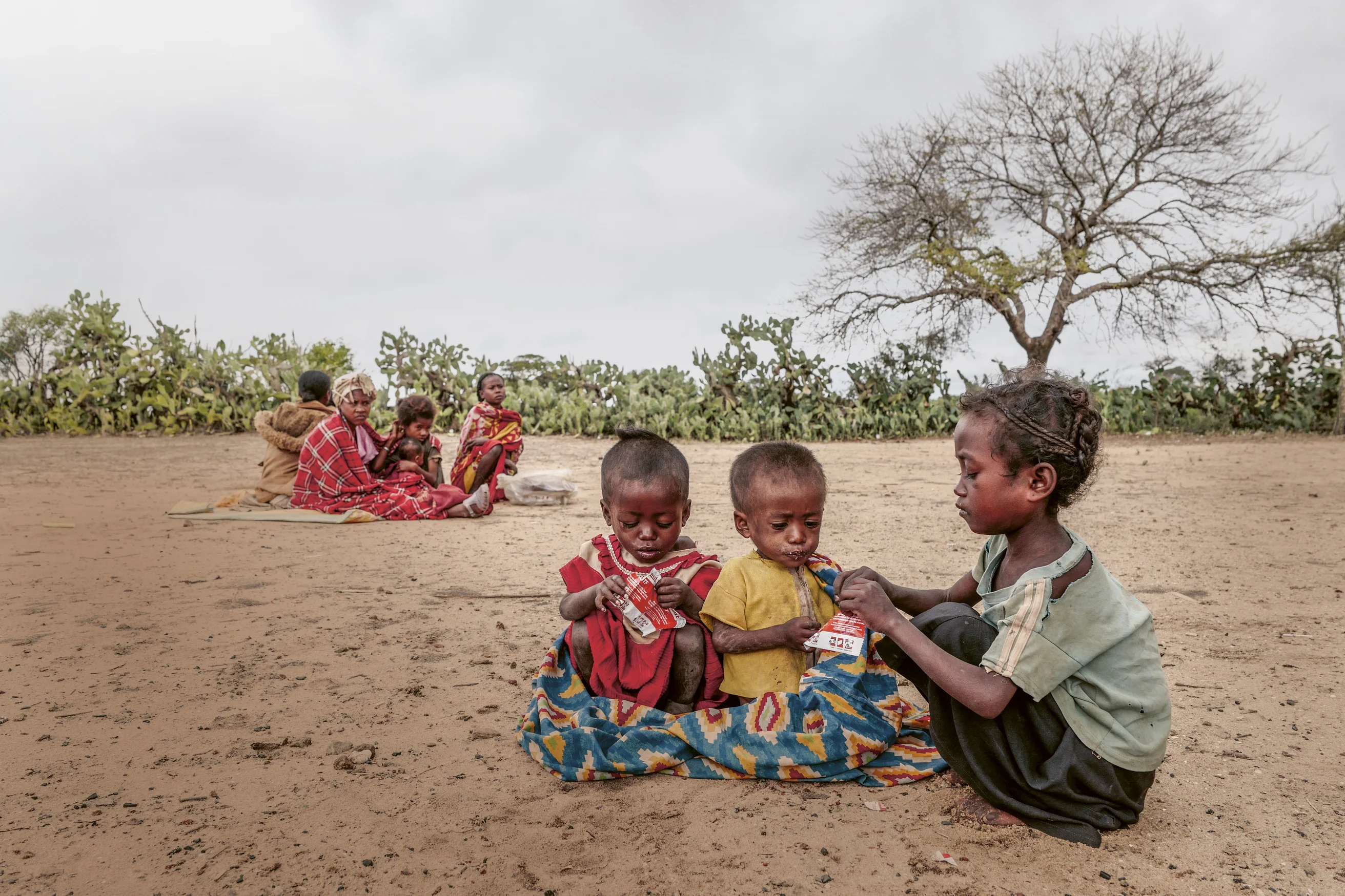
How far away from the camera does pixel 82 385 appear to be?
45.0ft

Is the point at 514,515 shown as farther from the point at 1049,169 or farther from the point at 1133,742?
the point at 1049,169

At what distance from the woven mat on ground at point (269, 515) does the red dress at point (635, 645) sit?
5057 millimetres

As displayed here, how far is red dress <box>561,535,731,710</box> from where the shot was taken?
292 centimetres

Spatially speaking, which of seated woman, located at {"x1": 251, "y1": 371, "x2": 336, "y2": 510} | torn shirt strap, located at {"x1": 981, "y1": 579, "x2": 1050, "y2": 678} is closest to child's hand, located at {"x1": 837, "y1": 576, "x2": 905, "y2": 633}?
torn shirt strap, located at {"x1": 981, "y1": 579, "x2": 1050, "y2": 678}

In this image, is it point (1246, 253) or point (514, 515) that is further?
point (1246, 253)

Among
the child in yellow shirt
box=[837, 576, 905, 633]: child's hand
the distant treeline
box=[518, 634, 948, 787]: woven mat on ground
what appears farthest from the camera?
the distant treeline

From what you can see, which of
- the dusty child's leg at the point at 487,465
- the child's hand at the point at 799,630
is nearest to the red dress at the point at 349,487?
the dusty child's leg at the point at 487,465

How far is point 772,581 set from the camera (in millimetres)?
2773

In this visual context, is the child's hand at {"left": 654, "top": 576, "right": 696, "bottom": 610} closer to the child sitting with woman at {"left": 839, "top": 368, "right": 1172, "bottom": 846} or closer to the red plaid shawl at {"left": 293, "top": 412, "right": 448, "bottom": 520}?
the child sitting with woman at {"left": 839, "top": 368, "right": 1172, "bottom": 846}

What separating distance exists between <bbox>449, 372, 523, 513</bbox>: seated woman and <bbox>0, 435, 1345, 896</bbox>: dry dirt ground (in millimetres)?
1976

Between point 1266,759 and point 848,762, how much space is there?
123 centimetres

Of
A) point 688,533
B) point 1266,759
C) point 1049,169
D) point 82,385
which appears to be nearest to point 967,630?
point 1266,759

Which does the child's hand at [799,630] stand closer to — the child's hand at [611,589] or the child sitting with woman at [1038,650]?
the child sitting with woman at [1038,650]

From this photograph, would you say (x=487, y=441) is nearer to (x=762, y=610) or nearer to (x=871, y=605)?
(x=762, y=610)
